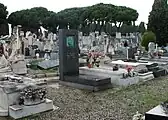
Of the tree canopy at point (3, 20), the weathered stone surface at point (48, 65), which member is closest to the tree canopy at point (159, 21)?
the weathered stone surface at point (48, 65)

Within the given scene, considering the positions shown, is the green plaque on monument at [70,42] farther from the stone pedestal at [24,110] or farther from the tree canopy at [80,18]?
the tree canopy at [80,18]

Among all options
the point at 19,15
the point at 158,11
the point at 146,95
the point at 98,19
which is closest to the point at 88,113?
the point at 146,95

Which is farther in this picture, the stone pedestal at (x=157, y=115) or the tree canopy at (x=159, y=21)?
the tree canopy at (x=159, y=21)

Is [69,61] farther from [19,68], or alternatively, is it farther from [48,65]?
[48,65]

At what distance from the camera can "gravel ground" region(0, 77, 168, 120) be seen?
5.94 meters

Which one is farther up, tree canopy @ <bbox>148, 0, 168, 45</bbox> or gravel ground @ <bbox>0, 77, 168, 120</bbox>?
tree canopy @ <bbox>148, 0, 168, 45</bbox>

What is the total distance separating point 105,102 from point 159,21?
1900cm

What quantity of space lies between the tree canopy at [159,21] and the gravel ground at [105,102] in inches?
623

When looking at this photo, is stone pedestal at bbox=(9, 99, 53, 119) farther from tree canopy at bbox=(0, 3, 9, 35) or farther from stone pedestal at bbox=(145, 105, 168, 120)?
tree canopy at bbox=(0, 3, 9, 35)

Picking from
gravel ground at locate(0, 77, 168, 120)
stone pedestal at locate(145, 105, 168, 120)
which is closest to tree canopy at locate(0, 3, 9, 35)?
gravel ground at locate(0, 77, 168, 120)

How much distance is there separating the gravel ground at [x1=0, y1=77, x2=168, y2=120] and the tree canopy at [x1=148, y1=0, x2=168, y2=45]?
15815 mm

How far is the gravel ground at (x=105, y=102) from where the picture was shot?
19.5 ft

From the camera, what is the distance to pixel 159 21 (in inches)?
945

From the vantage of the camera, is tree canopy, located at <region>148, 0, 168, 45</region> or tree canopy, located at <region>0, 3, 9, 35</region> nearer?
tree canopy, located at <region>148, 0, 168, 45</region>
